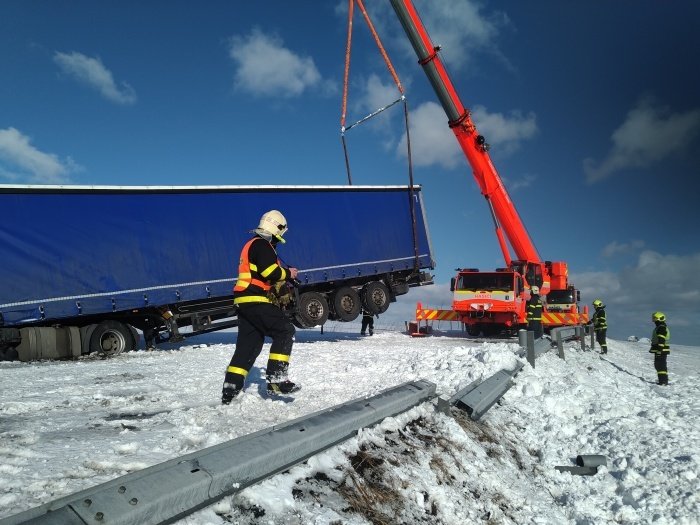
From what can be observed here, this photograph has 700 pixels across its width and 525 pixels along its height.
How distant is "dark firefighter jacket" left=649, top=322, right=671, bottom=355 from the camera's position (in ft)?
36.0

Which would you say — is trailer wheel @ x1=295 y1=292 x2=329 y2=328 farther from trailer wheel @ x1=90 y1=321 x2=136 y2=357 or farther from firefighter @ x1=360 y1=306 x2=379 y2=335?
trailer wheel @ x1=90 y1=321 x2=136 y2=357

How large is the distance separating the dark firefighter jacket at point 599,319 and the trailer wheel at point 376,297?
786 cm

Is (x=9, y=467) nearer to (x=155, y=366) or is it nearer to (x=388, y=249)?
(x=155, y=366)

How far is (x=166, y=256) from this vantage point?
1094cm

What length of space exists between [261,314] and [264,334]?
20 cm

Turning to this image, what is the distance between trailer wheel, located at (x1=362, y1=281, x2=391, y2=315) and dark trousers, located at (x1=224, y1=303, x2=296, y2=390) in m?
8.90

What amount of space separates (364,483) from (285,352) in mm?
2223

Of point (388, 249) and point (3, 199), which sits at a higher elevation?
point (3, 199)

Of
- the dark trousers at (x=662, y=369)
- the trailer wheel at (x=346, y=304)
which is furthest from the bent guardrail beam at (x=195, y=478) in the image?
the dark trousers at (x=662, y=369)

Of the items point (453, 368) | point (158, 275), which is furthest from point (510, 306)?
point (158, 275)

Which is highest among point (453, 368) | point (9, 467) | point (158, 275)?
point (158, 275)

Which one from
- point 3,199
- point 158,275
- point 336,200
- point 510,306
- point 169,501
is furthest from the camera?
point 510,306

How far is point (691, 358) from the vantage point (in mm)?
17203

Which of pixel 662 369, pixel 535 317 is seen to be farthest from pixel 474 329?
pixel 662 369
